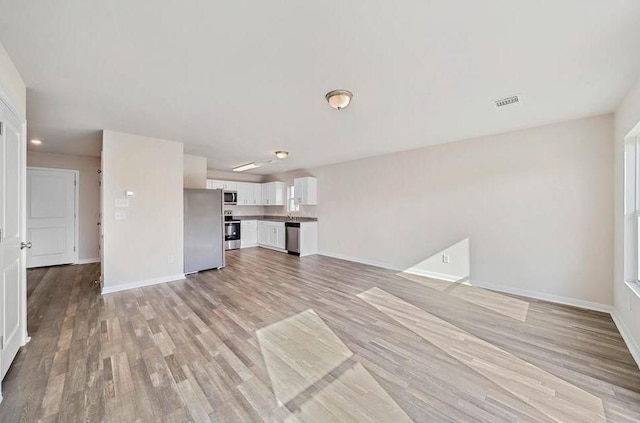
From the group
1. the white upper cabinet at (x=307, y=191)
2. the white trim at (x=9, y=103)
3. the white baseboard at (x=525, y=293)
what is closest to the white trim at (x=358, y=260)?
the white baseboard at (x=525, y=293)

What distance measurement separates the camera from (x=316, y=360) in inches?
88.5

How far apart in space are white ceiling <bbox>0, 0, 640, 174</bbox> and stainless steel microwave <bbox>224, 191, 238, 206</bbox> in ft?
13.9

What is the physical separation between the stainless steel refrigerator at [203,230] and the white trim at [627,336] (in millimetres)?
5848

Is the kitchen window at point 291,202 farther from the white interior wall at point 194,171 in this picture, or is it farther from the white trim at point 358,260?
the white interior wall at point 194,171

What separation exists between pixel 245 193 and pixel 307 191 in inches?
97.8

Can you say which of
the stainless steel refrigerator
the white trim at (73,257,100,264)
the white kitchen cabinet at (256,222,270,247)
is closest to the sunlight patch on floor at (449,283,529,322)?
the stainless steel refrigerator

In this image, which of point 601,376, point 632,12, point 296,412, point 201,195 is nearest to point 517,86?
point 632,12

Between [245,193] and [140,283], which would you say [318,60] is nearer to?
[140,283]

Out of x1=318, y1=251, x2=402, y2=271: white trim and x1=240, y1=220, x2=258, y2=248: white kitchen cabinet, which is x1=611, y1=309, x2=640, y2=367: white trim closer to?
x1=318, y1=251, x2=402, y2=271: white trim

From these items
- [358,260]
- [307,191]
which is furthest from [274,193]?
[358,260]

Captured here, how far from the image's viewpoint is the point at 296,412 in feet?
5.48

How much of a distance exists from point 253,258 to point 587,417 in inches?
237

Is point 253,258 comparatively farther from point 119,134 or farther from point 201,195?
point 119,134

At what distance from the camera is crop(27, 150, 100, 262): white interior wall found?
5844 millimetres
